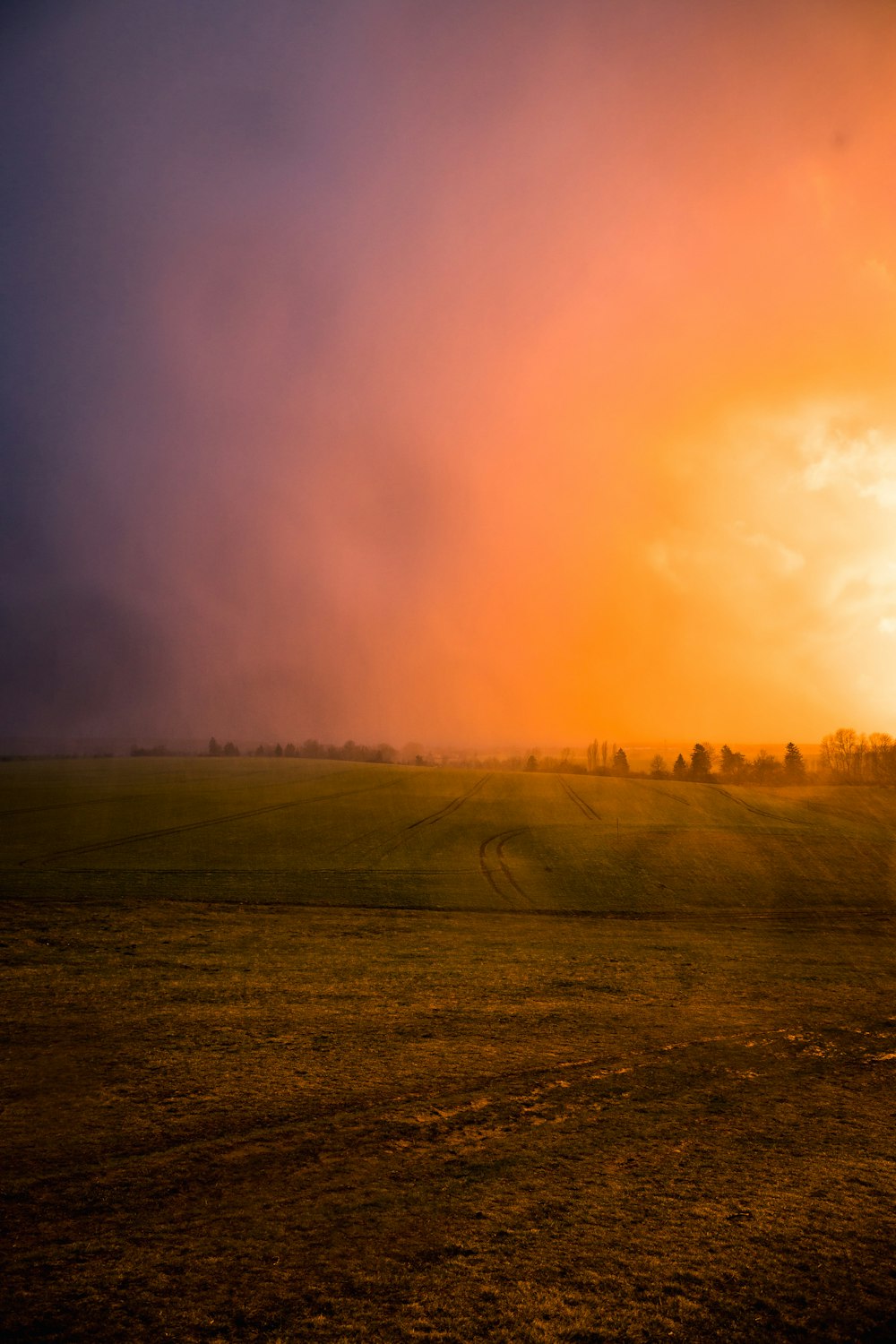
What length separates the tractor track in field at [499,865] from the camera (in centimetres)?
3446

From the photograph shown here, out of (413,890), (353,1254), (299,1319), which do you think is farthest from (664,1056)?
(413,890)

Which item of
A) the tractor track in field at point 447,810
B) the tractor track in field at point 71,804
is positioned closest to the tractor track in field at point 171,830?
the tractor track in field at point 447,810

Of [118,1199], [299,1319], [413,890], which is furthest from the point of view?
[413,890]

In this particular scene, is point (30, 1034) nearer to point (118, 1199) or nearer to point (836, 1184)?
point (118, 1199)

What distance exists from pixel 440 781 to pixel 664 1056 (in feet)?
270

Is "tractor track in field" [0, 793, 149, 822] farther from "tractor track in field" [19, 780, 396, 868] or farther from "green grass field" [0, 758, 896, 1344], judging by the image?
"green grass field" [0, 758, 896, 1344]

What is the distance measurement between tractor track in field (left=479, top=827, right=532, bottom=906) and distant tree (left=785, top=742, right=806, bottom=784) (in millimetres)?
84550

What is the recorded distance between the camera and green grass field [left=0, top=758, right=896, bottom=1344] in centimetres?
718

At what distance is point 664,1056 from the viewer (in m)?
14.1

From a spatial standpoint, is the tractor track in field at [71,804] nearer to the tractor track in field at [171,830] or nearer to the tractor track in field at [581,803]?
the tractor track in field at [171,830]

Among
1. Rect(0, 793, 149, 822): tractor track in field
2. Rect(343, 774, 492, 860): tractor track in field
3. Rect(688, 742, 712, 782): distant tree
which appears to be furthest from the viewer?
Rect(688, 742, 712, 782): distant tree

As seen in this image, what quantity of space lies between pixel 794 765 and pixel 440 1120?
420 ft

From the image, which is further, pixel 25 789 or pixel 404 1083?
pixel 25 789

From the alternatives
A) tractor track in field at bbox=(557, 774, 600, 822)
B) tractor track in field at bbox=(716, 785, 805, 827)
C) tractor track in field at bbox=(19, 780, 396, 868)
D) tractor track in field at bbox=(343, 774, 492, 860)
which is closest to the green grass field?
tractor track in field at bbox=(343, 774, 492, 860)
